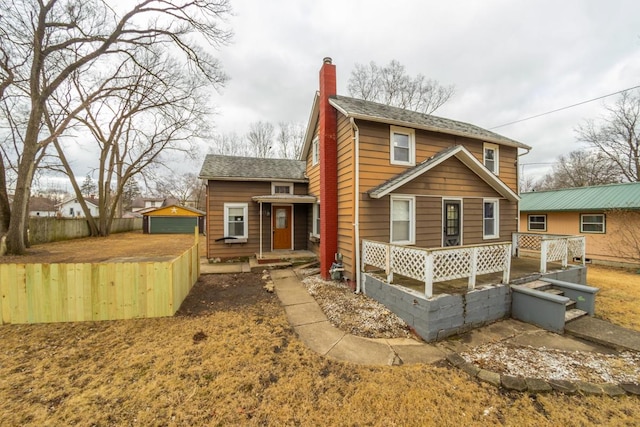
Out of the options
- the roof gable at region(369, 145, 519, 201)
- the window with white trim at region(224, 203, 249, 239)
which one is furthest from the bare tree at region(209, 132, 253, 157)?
the roof gable at region(369, 145, 519, 201)

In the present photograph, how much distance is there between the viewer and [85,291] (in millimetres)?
4988

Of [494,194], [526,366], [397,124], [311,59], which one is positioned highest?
[311,59]

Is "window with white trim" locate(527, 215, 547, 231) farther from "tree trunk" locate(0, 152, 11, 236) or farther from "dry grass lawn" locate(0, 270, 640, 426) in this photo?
"tree trunk" locate(0, 152, 11, 236)

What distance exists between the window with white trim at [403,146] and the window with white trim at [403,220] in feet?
3.97

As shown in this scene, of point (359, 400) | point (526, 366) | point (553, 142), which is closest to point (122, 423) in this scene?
point (359, 400)

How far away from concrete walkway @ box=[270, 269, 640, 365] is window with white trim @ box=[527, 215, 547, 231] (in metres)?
12.1

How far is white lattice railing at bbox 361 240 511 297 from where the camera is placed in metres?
4.81

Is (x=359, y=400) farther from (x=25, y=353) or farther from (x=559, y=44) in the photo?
(x=559, y=44)

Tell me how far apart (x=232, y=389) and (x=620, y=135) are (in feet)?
108

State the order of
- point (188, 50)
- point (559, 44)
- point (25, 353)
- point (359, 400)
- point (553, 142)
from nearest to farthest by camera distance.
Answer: point (359, 400), point (25, 353), point (559, 44), point (188, 50), point (553, 142)

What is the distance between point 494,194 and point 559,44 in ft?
23.7

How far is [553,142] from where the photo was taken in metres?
34.3

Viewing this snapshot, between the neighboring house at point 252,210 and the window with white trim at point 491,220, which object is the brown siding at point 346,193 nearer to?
the neighboring house at point 252,210

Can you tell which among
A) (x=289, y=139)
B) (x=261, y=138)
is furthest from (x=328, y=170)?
(x=261, y=138)
